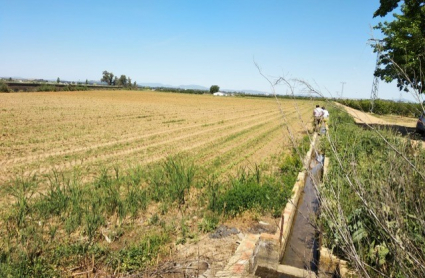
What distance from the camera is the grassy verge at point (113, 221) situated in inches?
157

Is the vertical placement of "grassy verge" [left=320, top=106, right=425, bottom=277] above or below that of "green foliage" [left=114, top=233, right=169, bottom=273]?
above

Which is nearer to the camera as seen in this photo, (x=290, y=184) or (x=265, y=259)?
(x=265, y=259)

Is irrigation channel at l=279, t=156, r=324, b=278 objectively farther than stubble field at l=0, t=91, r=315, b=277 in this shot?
Yes

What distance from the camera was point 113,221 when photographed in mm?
5535

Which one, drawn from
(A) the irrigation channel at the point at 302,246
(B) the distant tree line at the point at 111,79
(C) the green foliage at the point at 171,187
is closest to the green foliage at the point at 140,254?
(C) the green foliage at the point at 171,187

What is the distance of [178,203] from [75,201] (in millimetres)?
2132

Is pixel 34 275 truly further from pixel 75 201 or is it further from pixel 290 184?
pixel 290 184

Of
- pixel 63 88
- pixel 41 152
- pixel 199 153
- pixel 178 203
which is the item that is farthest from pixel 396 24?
pixel 63 88

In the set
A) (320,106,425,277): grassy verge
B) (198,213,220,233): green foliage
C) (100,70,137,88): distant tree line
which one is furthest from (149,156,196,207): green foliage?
(100,70,137,88): distant tree line

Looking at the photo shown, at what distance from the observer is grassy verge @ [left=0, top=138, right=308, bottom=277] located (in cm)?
398

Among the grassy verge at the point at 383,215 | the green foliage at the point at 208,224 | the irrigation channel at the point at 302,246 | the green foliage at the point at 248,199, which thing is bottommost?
the irrigation channel at the point at 302,246

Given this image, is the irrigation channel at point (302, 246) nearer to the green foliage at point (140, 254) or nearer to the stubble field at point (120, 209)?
the stubble field at point (120, 209)

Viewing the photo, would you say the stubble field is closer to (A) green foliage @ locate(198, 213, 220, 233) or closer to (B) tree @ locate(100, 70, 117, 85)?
(A) green foliage @ locate(198, 213, 220, 233)

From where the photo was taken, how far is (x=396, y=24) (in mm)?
16938
